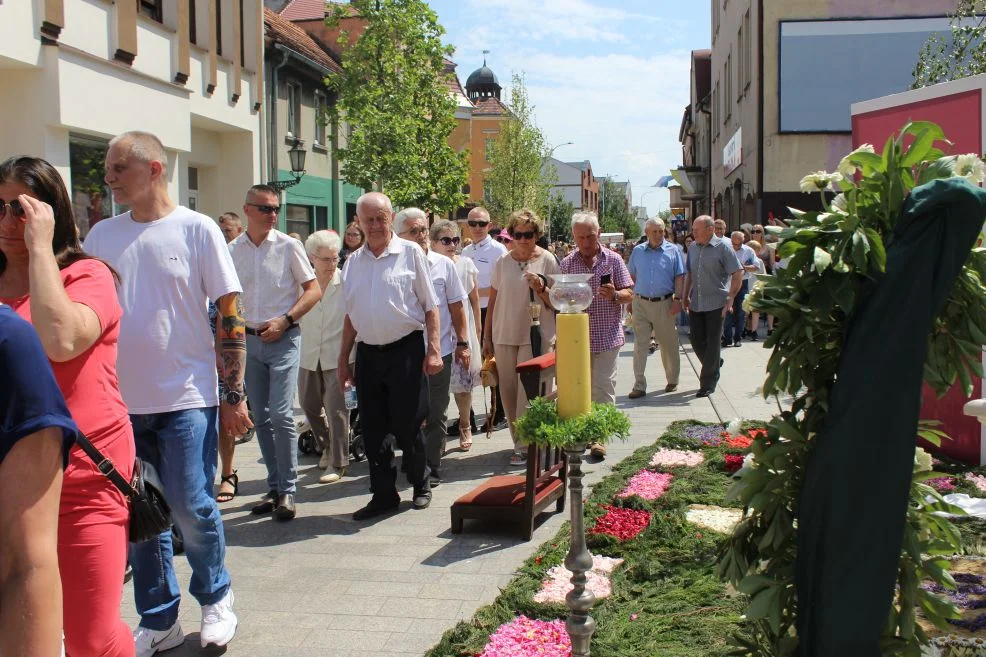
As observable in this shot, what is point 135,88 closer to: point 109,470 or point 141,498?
point 141,498

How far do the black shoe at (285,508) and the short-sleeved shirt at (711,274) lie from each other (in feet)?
20.9

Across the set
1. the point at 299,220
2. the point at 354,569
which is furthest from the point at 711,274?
the point at 299,220

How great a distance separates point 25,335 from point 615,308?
641cm

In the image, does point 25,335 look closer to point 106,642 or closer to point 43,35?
point 106,642

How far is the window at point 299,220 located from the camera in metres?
26.2

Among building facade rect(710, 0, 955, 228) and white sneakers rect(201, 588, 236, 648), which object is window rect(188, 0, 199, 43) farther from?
white sneakers rect(201, 588, 236, 648)

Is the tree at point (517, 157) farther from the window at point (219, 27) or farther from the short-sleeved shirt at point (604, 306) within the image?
the short-sleeved shirt at point (604, 306)

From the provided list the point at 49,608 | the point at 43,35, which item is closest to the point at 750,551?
the point at 49,608

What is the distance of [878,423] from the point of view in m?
2.39

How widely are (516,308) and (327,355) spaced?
1.60 metres

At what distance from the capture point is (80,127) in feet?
43.2

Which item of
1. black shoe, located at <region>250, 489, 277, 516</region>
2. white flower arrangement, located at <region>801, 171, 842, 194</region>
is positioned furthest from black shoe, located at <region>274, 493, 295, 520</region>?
white flower arrangement, located at <region>801, 171, 842, 194</region>

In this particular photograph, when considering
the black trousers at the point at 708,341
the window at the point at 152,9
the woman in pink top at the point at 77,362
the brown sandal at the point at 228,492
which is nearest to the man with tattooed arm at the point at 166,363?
the woman in pink top at the point at 77,362

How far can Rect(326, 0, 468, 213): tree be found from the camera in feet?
80.9
